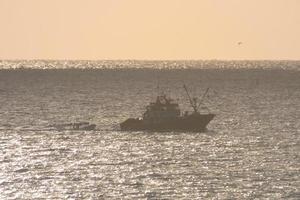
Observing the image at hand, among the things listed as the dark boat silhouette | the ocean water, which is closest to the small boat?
the ocean water

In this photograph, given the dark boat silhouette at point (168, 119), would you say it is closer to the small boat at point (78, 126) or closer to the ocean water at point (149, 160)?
the ocean water at point (149, 160)

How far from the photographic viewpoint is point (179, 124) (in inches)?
4766

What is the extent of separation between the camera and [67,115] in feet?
513

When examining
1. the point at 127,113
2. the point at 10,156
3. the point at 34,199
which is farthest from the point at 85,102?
the point at 34,199

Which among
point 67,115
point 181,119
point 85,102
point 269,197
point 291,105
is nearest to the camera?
point 269,197

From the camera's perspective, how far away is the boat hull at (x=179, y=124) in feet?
396

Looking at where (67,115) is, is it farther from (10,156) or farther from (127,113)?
(10,156)

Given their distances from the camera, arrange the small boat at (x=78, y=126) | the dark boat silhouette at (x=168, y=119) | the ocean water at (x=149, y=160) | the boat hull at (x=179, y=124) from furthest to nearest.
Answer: the small boat at (x=78, y=126) → the boat hull at (x=179, y=124) → the dark boat silhouette at (x=168, y=119) → the ocean water at (x=149, y=160)

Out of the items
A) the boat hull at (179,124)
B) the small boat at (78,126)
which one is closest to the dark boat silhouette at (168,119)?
the boat hull at (179,124)

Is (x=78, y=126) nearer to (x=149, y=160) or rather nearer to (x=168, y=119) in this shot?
(x=168, y=119)

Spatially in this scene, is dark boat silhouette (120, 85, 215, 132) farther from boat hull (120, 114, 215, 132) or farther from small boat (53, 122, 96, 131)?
A: small boat (53, 122, 96, 131)

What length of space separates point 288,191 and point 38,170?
23.9 metres

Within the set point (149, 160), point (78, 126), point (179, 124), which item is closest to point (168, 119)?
point (179, 124)

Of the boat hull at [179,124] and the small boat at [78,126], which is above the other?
the boat hull at [179,124]
